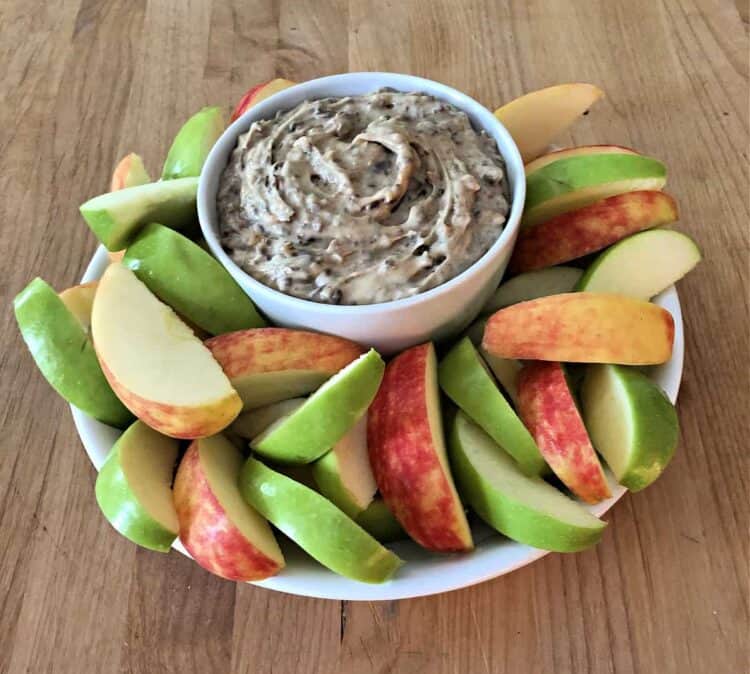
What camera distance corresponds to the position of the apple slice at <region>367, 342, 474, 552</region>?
0.78 meters

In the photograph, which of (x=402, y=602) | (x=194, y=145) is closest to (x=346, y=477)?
(x=402, y=602)

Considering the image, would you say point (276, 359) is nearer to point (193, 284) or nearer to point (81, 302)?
point (193, 284)

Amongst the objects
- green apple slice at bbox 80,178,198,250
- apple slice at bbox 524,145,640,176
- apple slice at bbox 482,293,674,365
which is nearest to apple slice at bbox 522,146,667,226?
apple slice at bbox 524,145,640,176

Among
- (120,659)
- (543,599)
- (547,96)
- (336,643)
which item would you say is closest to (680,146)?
(547,96)

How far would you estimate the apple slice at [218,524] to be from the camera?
748 millimetres

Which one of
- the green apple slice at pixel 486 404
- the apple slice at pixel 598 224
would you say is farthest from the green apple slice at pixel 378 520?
the apple slice at pixel 598 224

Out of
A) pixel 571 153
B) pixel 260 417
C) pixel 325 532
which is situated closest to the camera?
pixel 325 532

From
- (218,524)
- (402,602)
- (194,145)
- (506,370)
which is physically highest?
(194,145)

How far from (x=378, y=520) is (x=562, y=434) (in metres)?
0.20

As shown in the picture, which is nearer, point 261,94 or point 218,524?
point 218,524

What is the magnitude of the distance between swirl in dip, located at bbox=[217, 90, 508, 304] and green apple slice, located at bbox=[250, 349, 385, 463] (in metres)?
0.08

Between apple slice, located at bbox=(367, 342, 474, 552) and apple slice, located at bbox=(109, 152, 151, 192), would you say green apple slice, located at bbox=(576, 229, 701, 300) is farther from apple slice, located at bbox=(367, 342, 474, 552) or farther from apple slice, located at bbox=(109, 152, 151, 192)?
apple slice, located at bbox=(109, 152, 151, 192)

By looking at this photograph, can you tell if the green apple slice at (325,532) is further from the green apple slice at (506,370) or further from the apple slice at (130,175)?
the apple slice at (130,175)

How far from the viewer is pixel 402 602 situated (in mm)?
865
